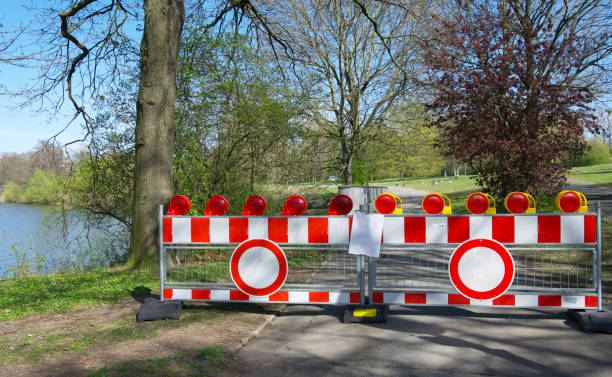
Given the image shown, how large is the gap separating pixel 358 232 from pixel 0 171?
39.3 ft

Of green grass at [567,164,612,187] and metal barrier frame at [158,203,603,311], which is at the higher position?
green grass at [567,164,612,187]

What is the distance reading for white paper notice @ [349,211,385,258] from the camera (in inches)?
188

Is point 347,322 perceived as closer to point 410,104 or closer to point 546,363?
point 546,363

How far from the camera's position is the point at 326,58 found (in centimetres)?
2061

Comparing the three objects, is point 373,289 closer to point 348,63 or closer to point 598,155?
point 348,63

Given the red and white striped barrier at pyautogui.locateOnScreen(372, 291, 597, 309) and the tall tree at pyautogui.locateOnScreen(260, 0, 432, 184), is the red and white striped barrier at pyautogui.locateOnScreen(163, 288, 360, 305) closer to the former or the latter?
the red and white striped barrier at pyautogui.locateOnScreen(372, 291, 597, 309)

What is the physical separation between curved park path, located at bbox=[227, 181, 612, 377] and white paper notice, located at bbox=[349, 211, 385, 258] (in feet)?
2.72

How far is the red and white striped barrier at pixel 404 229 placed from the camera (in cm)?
452

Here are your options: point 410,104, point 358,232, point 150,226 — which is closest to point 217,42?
point 150,226

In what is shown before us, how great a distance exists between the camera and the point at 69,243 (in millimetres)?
11125

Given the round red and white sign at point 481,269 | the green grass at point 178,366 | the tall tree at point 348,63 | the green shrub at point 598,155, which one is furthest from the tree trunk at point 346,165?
the green shrub at point 598,155

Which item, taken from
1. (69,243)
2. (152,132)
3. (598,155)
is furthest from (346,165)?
(598,155)

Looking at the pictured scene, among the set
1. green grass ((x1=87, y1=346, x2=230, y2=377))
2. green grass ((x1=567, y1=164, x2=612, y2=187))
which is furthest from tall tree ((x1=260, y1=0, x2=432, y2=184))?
green grass ((x1=87, y1=346, x2=230, y2=377))

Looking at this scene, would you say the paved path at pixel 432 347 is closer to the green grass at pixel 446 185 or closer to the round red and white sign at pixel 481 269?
the round red and white sign at pixel 481 269
